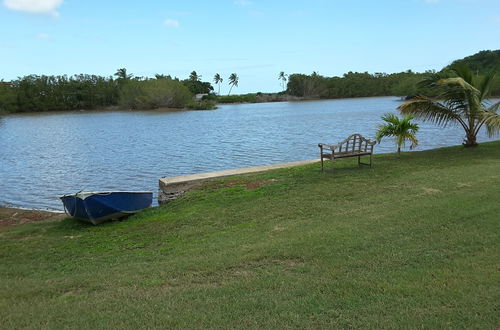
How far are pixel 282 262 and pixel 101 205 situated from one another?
20.8 ft

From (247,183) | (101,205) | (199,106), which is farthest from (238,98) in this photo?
(101,205)

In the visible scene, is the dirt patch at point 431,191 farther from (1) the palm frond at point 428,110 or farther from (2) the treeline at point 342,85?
(2) the treeline at point 342,85

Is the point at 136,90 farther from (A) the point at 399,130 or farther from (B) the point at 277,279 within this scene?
(B) the point at 277,279

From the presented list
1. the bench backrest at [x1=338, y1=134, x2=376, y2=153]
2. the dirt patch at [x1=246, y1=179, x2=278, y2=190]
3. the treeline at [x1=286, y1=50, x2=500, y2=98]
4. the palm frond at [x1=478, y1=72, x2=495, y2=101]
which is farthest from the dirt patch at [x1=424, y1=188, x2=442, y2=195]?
the treeline at [x1=286, y1=50, x2=500, y2=98]

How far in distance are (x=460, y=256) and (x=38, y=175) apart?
871 inches

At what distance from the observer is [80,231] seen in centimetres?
1001

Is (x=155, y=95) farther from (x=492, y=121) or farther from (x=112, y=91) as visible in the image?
(x=492, y=121)

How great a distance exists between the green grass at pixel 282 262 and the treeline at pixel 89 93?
354 feet

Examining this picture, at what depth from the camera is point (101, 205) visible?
1055cm

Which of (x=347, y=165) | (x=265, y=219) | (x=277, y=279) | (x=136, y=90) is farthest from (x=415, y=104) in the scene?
(x=136, y=90)

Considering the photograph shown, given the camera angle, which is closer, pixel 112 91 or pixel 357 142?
pixel 357 142

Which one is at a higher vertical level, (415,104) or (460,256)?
(415,104)

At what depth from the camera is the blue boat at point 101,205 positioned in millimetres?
10422

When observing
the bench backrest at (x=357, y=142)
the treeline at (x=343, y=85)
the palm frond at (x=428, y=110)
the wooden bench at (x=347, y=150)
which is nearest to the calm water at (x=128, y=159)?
the wooden bench at (x=347, y=150)
